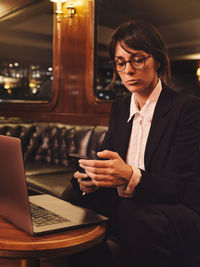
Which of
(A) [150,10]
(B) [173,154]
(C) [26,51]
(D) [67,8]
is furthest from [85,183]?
(C) [26,51]

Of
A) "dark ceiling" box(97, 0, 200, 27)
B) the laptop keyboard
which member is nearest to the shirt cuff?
the laptop keyboard

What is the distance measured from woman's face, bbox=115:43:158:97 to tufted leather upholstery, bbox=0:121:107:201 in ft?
4.27

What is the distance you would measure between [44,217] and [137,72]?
33.4 inches

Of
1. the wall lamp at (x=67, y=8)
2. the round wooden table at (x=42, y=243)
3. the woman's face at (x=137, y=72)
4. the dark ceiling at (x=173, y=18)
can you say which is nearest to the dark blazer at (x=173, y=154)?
the woman's face at (x=137, y=72)

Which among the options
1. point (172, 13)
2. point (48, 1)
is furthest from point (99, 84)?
point (48, 1)

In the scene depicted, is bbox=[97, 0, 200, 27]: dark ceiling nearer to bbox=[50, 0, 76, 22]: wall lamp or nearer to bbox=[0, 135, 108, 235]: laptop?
bbox=[50, 0, 76, 22]: wall lamp

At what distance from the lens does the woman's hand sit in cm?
132

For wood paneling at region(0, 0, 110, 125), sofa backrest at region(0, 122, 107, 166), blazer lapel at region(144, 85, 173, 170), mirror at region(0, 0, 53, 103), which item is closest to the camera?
blazer lapel at region(144, 85, 173, 170)

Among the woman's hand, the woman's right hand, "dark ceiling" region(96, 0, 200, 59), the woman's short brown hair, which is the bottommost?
the woman's right hand

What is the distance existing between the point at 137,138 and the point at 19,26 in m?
4.73

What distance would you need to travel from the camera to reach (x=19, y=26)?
5.76 m

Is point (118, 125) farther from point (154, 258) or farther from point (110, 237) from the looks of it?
point (154, 258)

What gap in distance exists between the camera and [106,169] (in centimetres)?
133

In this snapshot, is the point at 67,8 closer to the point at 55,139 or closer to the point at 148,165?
the point at 55,139
